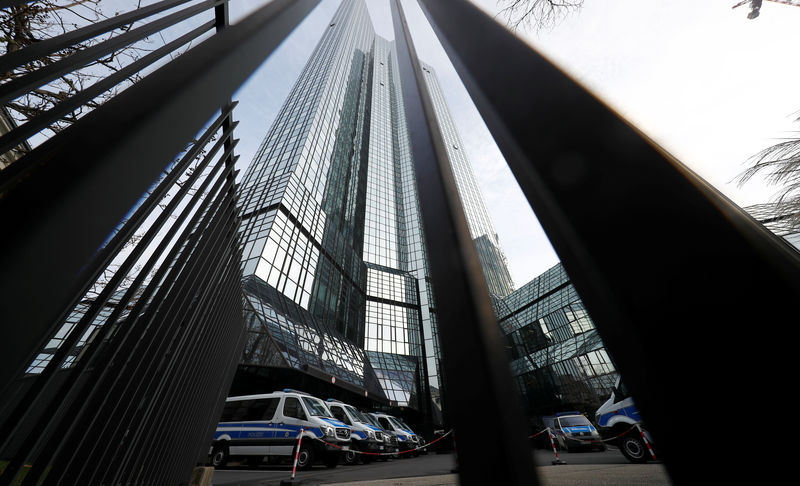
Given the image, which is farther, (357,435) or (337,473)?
(357,435)

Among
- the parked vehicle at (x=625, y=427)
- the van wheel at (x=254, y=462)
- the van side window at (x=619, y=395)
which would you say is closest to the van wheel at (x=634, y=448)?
the parked vehicle at (x=625, y=427)

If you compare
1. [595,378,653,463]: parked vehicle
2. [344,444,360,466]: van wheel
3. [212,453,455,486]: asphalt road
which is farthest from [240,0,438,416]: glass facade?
[595,378,653,463]: parked vehicle

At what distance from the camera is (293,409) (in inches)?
321

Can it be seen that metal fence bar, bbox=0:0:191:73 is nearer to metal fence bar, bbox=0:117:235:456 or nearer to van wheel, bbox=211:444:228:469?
metal fence bar, bbox=0:117:235:456

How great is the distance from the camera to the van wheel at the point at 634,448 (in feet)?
20.2

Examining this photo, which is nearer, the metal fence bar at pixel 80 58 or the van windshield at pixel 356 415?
the metal fence bar at pixel 80 58

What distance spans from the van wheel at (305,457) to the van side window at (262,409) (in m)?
1.15

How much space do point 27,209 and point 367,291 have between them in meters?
34.2

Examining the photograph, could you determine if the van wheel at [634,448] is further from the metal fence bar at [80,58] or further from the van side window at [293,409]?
the metal fence bar at [80,58]

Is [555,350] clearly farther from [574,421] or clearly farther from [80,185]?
[80,185]

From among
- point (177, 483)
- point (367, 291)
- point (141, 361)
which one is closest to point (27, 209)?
point (141, 361)

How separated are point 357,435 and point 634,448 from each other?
6564 mm

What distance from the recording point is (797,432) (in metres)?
0.31

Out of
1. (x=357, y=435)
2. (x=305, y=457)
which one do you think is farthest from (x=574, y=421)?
(x=305, y=457)
